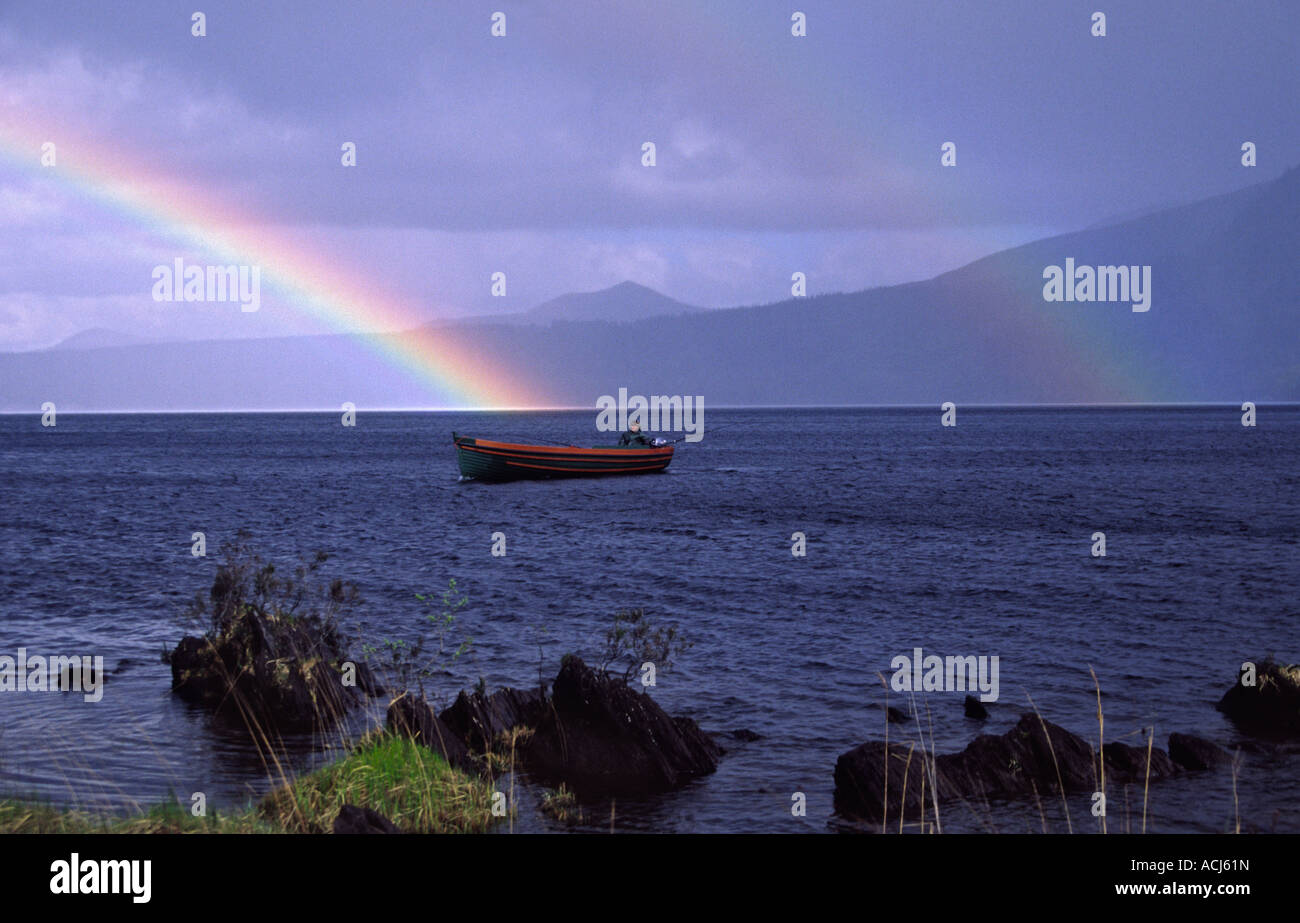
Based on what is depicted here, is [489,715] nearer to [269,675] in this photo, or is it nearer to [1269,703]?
[269,675]

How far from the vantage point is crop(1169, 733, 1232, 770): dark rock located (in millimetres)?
14562

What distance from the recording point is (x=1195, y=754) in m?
14.7

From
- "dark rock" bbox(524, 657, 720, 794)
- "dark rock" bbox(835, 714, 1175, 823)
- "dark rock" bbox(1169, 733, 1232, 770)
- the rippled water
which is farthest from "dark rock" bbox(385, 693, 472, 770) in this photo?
"dark rock" bbox(1169, 733, 1232, 770)

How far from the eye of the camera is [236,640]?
55.9ft

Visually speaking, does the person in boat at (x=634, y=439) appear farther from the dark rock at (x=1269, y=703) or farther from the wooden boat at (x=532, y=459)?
the dark rock at (x=1269, y=703)

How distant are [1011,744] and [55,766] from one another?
1145 centimetres

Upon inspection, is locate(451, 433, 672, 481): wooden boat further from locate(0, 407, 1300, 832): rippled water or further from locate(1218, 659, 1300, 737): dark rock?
locate(1218, 659, 1300, 737): dark rock

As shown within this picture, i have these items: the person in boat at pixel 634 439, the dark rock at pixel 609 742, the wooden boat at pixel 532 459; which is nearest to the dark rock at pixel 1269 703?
the dark rock at pixel 609 742

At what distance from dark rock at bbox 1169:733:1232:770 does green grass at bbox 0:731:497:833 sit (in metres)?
9.15

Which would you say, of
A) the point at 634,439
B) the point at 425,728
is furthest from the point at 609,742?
the point at 634,439
